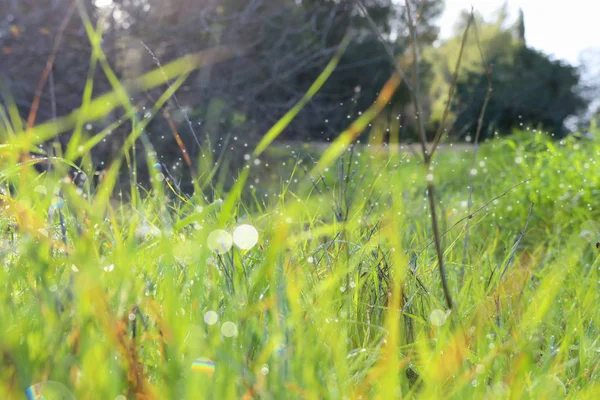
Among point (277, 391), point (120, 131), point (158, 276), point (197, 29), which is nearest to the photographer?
point (277, 391)

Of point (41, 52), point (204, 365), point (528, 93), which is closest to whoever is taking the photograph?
point (204, 365)

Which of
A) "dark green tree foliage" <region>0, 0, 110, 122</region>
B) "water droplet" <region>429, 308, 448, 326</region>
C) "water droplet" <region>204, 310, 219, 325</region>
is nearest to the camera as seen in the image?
"water droplet" <region>204, 310, 219, 325</region>

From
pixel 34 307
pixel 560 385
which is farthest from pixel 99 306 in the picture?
pixel 560 385

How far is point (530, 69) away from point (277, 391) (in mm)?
15978

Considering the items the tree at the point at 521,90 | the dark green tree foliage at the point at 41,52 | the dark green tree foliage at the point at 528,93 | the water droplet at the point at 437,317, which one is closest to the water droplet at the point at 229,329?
the water droplet at the point at 437,317

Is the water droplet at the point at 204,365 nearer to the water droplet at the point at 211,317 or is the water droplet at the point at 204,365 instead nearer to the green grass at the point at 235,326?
the green grass at the point at 235,326

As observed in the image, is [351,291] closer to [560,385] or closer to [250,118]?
[560,385]

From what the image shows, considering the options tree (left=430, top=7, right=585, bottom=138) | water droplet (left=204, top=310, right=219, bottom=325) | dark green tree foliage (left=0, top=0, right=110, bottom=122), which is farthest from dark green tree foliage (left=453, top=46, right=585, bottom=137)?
water droplet (left=204, top=310, right=219, bottom=325)

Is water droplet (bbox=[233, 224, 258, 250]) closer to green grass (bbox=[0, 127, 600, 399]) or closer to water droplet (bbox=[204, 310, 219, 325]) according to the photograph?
green grass (bbox=[0, 127, 600, 399])

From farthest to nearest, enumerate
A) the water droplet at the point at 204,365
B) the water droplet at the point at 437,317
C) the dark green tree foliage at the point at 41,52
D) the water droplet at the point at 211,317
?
the dark green tree foliage at the point at 41,52 → the water droplet at the point at 437,317 → the water droplet at the point at 211,317 → the water droplet at the point at 204,365

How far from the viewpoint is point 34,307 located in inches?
38.6

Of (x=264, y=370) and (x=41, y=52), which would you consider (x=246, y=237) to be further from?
(x=41, y=52)

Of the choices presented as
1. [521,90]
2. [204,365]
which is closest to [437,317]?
[204,365]

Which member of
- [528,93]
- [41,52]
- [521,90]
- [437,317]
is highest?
[41,52]
